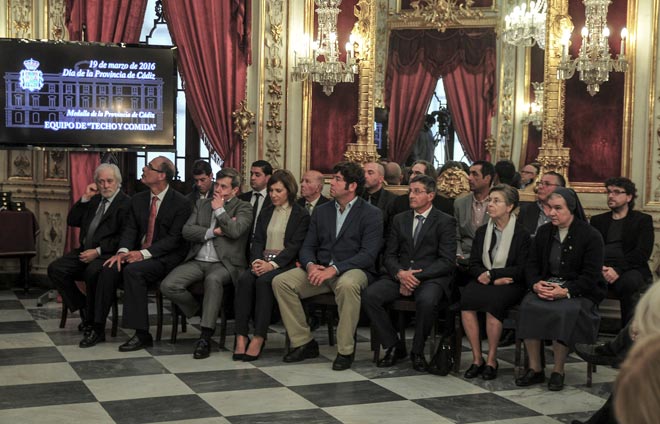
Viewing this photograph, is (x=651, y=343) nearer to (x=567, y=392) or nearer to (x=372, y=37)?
(x=567, y=392)

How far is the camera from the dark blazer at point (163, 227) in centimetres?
632

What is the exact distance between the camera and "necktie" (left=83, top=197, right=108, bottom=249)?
6.62 metres

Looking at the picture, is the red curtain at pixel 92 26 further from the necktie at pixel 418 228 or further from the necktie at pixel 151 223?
the necktie at pixel 418 228

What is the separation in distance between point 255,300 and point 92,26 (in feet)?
12.3

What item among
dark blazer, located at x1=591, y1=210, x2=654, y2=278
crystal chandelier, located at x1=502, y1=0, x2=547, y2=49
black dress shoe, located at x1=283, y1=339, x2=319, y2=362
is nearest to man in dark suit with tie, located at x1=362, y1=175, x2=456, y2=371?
black dress shoe, located at x1=283, y1=339, x2=319, y2=362

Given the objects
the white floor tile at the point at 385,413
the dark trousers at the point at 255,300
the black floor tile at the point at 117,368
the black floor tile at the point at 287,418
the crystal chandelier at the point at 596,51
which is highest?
the crystal chandelier at the point at 596,51

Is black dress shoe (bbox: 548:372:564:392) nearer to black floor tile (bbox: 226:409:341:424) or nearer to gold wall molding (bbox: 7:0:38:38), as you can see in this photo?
black floor tile (bbox: 226:409:341:424)

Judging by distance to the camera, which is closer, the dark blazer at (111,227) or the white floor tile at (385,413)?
the white floor tile at (385,413)

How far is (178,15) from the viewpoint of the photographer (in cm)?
830

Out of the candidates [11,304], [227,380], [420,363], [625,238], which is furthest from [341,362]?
[11,304]

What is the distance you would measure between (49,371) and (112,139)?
10.4ft

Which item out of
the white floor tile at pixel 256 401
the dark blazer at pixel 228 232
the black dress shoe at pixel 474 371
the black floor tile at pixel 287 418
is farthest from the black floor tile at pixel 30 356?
the black dress shoe at pixel 474 371

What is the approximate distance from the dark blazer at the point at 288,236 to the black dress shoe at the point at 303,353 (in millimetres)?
564

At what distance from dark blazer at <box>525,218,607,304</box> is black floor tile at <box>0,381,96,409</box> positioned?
260cm
